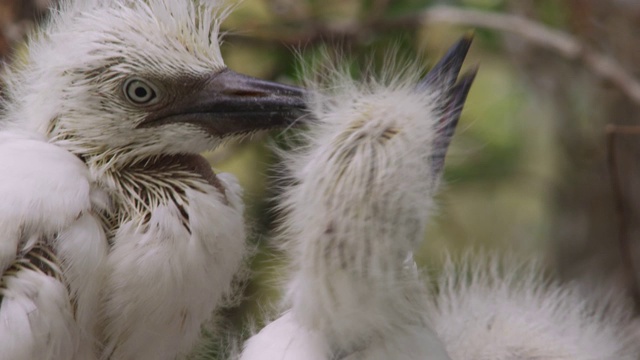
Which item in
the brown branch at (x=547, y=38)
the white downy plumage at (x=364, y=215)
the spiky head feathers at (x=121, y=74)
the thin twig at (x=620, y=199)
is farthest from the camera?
the brown branch at (x=547, y=38)

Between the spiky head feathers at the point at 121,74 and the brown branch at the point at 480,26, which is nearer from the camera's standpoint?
the spiky head feathers at the point at 121,74

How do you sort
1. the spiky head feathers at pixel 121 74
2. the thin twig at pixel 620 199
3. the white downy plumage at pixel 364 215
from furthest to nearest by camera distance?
the thin twig at pixel 620 199
the spiky head feathers at pixel 121 74
the white downy plumage at pixel 364 215

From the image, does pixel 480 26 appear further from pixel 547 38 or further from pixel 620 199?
pixel 620 199

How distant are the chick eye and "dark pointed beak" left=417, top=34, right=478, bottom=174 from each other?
37cm

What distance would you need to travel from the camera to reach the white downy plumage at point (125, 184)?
1.18m

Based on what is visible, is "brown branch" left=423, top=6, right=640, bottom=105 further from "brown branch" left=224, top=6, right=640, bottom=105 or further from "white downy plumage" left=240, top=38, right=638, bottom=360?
"white downy plumage" left=240, top=38, right=638, bottom=360

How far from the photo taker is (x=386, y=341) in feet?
3.72

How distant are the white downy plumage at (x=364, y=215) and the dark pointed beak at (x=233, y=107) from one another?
6cm

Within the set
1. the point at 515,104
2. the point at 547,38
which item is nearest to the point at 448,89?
the point at 547,38

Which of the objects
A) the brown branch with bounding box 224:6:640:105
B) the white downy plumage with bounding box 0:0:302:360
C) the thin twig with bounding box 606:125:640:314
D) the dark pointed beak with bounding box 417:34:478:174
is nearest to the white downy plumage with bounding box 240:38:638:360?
the dark pointed beak with bounding box 417:34:478:174

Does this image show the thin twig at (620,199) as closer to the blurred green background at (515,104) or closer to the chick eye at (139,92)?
the blurred green background at (515,104)

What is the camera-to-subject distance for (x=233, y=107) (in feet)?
4.27

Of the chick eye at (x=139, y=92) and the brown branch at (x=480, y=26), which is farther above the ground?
the brown branch at (x=480, y=26)

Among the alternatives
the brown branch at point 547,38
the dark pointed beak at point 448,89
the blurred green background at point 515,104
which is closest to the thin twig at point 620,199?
the blurred green background at point 515,104
